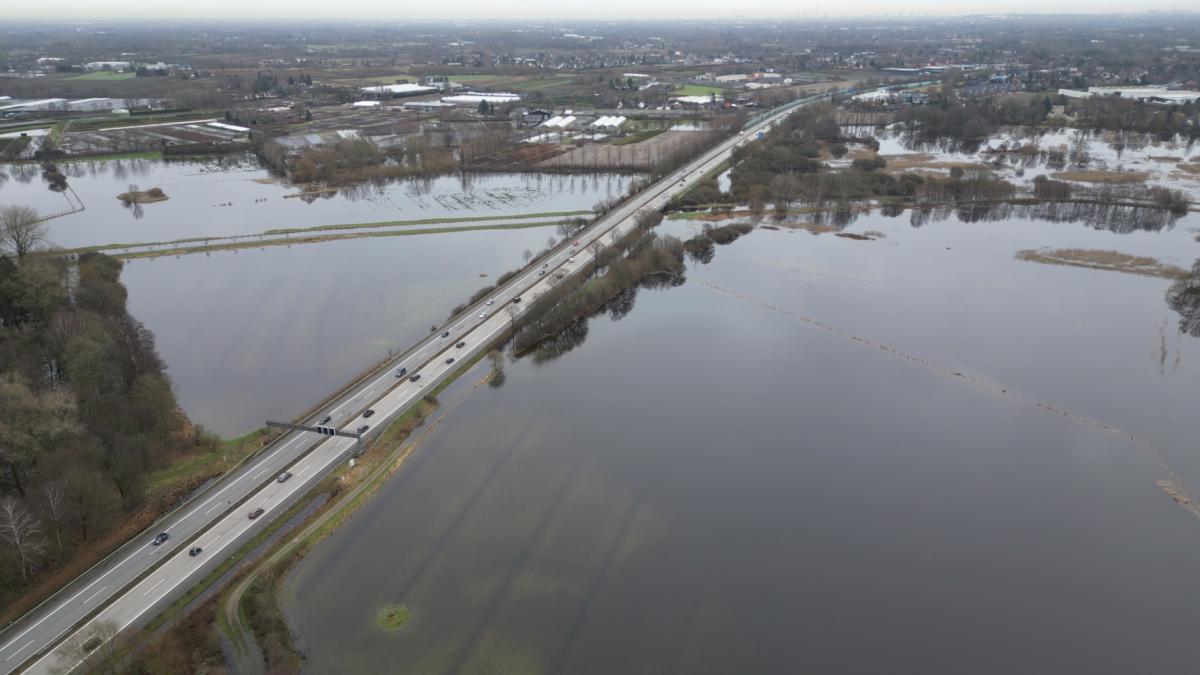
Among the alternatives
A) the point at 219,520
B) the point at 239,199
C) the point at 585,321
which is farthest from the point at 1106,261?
the point at 239,199

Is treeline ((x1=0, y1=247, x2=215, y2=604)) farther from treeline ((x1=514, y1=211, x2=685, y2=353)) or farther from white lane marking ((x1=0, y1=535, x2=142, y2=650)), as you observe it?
treeline ((x1=514, y1=211, x2=685, y2=353))

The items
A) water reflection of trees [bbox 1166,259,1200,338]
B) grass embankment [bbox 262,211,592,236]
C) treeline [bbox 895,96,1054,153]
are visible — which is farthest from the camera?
treeline [bbox 895,96,1054,153]

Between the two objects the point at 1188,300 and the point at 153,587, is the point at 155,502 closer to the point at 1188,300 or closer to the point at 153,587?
the point at 153,587

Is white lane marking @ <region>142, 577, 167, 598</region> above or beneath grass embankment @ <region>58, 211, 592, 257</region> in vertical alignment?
beneath

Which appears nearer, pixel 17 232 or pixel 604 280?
pixel 17 232

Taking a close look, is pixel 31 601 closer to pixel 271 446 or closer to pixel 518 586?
pixel 271 446

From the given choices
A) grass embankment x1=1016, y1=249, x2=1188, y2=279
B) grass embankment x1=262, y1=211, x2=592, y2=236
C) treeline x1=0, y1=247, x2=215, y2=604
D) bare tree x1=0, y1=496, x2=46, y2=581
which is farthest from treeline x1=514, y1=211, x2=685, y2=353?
grass embankment x1=1016, y1=249, x2=1188, y2=279
